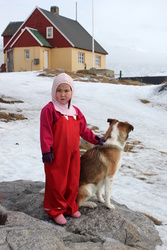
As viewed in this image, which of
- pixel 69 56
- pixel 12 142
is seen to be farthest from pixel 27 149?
pixel 69 56

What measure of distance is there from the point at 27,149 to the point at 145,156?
3.36 meters

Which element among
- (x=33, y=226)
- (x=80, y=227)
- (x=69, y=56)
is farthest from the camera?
(x=69, y=56)

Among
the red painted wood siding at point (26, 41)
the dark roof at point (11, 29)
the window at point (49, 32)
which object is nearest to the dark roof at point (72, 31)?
the window at point (49, 32)

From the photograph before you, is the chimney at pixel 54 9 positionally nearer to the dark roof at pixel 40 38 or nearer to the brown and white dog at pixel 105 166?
the dark roof at pixel 40 38

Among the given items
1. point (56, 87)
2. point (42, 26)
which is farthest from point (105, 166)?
point (42, 26)

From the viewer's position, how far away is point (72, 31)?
33094 millimetres

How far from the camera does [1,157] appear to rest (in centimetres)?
754

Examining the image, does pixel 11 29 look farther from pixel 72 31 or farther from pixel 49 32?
pixel 72 31

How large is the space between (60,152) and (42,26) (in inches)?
1193

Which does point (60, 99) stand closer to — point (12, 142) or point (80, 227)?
point (80, 227)

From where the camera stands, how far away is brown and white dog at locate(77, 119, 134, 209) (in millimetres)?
3850

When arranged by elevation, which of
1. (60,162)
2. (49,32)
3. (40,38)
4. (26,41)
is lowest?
(60,162)

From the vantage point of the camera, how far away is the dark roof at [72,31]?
31.1 m

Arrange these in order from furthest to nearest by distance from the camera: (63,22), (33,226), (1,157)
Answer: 1. (63,22)
2. (1,157)
3. (33,226)
